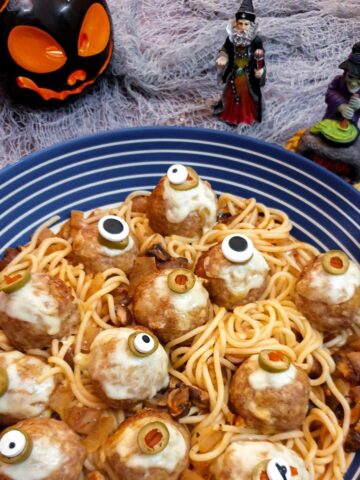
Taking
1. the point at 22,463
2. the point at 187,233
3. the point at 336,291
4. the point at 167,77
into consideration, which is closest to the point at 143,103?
the point at 167,77

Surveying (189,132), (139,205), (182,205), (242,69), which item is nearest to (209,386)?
(182,205)

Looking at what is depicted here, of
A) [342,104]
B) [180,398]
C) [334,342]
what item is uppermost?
[342,104]

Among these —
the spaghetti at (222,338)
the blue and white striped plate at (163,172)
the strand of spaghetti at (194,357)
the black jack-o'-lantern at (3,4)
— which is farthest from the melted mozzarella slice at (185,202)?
the black jack-o'-lantern at (3,4)

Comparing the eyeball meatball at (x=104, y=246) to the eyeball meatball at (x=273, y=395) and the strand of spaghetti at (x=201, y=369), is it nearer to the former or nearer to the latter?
the strand of spaghetti at (x=201, y=369)

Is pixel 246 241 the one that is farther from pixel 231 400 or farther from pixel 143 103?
pixel 143 103

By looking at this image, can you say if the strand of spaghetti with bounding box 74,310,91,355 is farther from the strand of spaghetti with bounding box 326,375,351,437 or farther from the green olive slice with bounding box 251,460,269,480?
the strand of spaghetti with bounding box 326,375,351,437

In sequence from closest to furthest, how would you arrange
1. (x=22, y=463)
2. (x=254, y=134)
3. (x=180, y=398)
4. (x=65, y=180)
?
(x=22, y=463) < (x=180, y=398) < (x=65, y=180) < (x=254, y=134)
